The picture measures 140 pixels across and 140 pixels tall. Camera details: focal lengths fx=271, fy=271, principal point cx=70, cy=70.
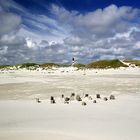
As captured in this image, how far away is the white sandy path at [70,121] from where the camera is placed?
8562 millimetres

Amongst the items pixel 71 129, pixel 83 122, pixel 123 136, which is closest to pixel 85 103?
pixel 83 122

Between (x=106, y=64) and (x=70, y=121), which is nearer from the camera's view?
(x=70, y=121)

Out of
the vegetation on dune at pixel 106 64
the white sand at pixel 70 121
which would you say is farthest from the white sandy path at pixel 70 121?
the vegetation on dune at pixel 106 64

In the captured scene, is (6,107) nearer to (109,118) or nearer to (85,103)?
(85,103)

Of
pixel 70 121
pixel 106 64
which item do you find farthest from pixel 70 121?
pixel 106 64

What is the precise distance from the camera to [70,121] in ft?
33.8

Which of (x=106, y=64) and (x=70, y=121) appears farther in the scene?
(x=106, y=64)

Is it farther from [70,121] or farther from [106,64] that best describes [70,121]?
[106,64]

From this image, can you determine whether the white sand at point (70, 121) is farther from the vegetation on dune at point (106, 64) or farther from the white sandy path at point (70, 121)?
the vegetation on dune at point (106, 64)

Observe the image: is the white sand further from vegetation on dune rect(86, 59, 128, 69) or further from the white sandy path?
vegetation on dune rect(86, 59, 128, 69)

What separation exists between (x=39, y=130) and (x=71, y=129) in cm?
109

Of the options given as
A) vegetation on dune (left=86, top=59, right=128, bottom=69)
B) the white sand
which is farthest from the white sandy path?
vegetation on dune (left=86, top=59, right=128, bottom=69)

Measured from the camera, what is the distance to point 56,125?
9.85 m

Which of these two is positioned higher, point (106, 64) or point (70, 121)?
point (106, 64)
